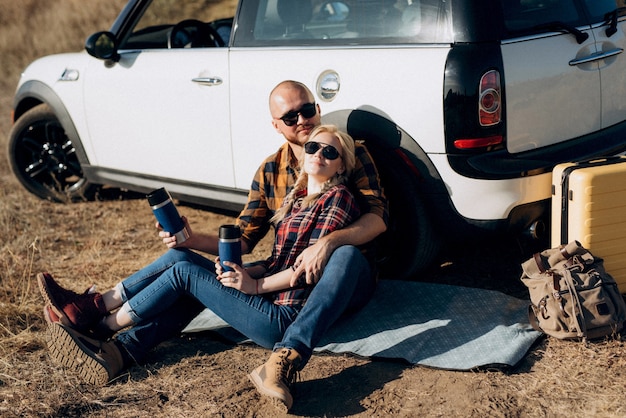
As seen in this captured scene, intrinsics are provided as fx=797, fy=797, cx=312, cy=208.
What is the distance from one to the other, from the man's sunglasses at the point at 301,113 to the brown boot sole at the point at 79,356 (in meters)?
1.39

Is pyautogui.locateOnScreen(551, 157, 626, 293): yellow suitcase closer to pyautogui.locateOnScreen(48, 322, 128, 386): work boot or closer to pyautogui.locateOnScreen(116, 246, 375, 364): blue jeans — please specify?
pyautogui.locateOnScreen(116, 246, 375, 364): blue jeans

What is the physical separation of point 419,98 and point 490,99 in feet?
1.07

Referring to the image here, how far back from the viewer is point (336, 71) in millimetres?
4035

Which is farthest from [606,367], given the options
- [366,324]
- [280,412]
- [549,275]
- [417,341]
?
[280,412]

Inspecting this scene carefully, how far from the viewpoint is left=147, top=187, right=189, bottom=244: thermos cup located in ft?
11.5

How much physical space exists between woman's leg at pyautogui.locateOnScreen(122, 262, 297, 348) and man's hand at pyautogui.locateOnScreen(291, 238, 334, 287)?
6.3 inches

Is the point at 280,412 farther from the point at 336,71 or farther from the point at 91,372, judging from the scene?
the point at 336,71

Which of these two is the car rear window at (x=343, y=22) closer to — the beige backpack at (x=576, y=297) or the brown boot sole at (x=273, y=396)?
the beige backpack at (x=576, y=297)

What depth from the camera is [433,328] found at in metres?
3.74

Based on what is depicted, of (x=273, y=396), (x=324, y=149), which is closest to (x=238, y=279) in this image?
(x=273, y=396)

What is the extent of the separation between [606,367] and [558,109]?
1236 millimetres

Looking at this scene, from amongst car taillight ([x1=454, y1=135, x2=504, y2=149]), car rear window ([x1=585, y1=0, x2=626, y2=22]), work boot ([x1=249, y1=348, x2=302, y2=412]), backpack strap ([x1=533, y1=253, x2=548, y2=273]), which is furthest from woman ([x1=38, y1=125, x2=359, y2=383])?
car rear window ([x1=585, y1=0, x2=626, y2=22])

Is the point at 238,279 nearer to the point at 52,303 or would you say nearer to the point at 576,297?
the point at 52,303

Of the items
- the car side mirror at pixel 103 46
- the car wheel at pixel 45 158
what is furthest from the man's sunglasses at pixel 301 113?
the car wheel at pixel 45 158
